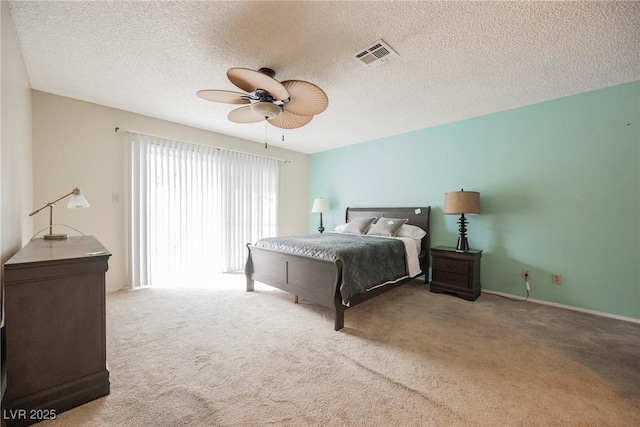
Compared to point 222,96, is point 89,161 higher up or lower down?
lower down

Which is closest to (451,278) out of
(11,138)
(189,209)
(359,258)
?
(359,258)

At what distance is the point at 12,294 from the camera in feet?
4.21

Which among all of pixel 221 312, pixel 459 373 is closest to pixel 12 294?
pixel 221 312

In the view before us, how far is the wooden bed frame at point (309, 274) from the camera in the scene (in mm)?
2468

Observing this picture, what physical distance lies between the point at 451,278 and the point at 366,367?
2146mm

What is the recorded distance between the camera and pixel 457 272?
3.35 m

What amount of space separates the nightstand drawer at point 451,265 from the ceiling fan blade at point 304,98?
8.68ft

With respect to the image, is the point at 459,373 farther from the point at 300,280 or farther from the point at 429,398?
the point at 300,280

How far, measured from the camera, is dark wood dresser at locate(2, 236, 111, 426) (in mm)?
1290

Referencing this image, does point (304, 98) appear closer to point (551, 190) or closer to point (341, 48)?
point (341, 48)

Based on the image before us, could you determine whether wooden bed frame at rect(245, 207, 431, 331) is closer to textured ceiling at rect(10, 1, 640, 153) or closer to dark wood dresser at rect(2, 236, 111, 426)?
dark wood dresser at rect(2, 236, 111, 426)

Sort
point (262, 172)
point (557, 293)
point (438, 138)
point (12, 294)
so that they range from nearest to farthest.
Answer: point (12, 294) < point (557, 293) < point (438, 138) < point (262, 172)

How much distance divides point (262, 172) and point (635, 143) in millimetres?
5112

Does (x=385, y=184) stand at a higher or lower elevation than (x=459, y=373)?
higher
